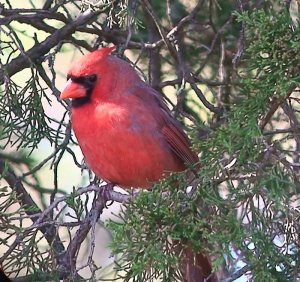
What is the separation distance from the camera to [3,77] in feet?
9.02

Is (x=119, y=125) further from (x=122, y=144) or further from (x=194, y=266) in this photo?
(x=194, y=266)

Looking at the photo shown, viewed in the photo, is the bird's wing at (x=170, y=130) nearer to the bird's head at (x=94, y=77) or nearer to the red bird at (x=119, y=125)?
the red bird at (x=119, y=125)

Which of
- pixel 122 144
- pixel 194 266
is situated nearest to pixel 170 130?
pixel 122 144

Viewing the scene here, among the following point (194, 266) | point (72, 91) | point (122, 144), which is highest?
point (72, 91)

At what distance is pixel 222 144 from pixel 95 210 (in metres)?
0.61

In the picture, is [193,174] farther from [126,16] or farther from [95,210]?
[126,16]

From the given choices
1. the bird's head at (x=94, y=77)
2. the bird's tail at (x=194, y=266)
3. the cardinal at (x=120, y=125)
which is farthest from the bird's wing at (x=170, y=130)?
the bird's tail at (x=194, y=266)

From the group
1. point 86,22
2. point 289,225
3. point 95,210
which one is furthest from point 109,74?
point 289,225

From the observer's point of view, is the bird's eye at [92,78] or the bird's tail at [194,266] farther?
the bird's eye at [92,78]

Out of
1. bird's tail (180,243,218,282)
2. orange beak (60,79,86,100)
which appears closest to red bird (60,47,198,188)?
orange beak (60,79,86,100)

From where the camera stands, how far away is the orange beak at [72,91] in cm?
275

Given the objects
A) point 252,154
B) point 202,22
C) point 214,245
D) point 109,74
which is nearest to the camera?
point 252,154

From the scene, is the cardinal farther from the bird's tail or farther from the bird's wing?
the bird's tail

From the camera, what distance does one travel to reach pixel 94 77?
2.88 meters
